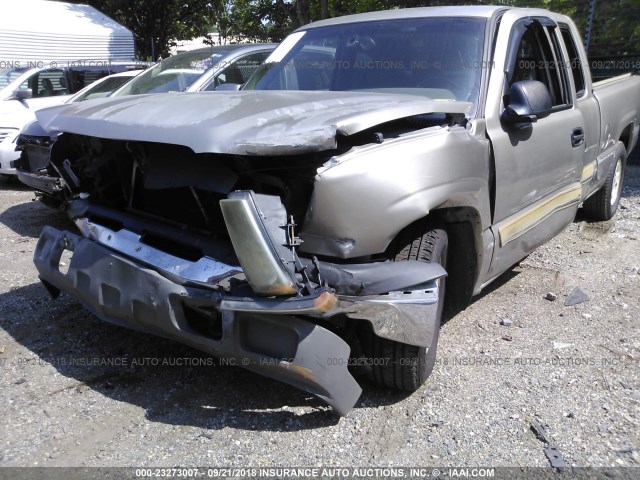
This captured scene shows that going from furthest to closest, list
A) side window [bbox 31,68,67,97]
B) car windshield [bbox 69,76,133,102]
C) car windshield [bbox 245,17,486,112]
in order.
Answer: side window [bbox 31,68,67,97] < car windshield [bbox 69,76,133,102] < car windshield [bbox 245,17,486,112]

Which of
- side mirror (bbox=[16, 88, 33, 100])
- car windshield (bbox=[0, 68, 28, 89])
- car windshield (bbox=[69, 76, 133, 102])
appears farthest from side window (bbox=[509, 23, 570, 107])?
car windshield (bbox=[0, 68, 28, 89])

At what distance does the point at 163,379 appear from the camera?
3230 mm

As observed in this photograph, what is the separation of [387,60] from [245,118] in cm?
156

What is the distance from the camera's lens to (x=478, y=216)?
10.6 feet

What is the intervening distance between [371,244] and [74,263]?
150 centimetres

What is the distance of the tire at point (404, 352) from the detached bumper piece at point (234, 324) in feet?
0.91

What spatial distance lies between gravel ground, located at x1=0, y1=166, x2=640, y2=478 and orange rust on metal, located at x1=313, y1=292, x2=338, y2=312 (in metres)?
0.69

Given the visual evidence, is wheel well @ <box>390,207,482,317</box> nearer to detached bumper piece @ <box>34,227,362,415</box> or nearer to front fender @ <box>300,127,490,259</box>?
front fender @ <box>300,127,490,259</box>

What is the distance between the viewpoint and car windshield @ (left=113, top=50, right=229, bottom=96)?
691 cm

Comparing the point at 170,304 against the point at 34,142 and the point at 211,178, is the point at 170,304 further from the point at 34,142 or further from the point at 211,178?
the point at 34,142

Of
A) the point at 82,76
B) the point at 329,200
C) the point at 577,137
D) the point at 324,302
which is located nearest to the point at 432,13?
the point at 577,137

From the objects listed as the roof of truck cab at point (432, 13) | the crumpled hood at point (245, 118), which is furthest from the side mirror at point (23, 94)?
the crumpled hood at point (245, 118)

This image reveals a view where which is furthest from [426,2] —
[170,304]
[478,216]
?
[170,304]

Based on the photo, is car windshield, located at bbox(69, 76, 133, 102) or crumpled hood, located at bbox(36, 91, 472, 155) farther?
car windshield, located at bbox(69, 76, 133, 102)
